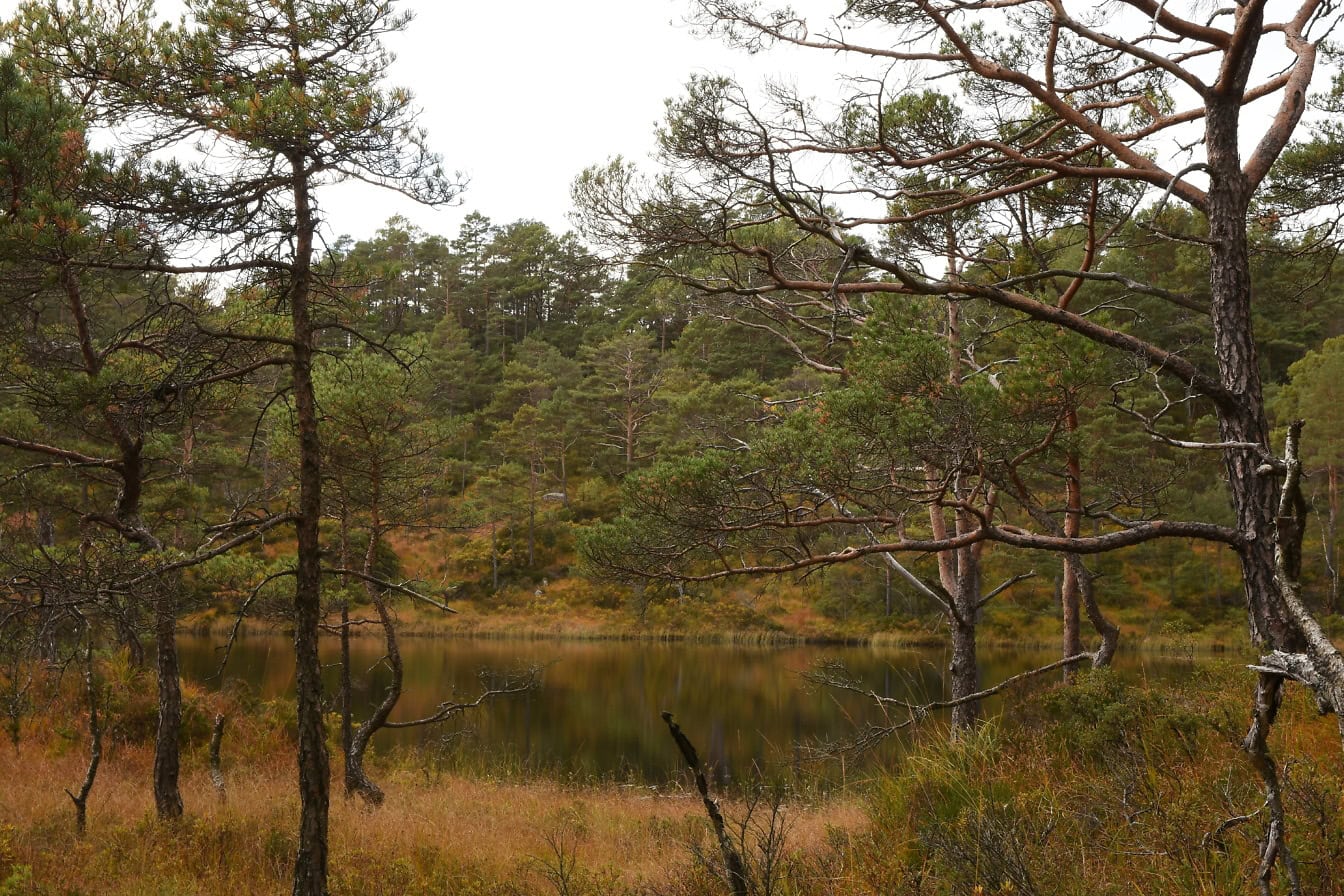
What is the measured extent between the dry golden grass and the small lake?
1.68m

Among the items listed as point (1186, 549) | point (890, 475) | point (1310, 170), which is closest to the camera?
point (890, 475)

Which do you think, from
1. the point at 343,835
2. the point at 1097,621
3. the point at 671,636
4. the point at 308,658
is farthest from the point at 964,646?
the point at 671,636

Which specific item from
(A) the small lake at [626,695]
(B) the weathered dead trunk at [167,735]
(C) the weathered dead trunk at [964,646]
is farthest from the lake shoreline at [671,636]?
(B) the weathered dead trunk at [167,735]

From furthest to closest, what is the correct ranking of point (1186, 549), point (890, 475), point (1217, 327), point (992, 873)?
point (1186, 549), point (890, 475), point (1217, 327), point (992, 873)

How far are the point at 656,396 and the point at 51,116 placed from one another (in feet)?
99.9

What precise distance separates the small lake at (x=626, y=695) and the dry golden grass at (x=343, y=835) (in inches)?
66.0

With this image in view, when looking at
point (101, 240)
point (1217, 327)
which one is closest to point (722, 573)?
point (1217, 327)

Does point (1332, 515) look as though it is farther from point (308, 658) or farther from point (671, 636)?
point (308, 658)

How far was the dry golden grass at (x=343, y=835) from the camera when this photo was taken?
659 centimetres

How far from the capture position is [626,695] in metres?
21.7

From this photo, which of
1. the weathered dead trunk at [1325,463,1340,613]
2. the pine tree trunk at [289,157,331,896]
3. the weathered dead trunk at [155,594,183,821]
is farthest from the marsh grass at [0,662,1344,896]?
the weathered dead trunk at [1325,463,1340,613]

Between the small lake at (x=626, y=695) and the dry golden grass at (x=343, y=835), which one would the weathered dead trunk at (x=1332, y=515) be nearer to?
the small lake at (x=626, y=695)

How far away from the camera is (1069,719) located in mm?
7023

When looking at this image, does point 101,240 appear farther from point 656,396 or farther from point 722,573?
point 656,396
